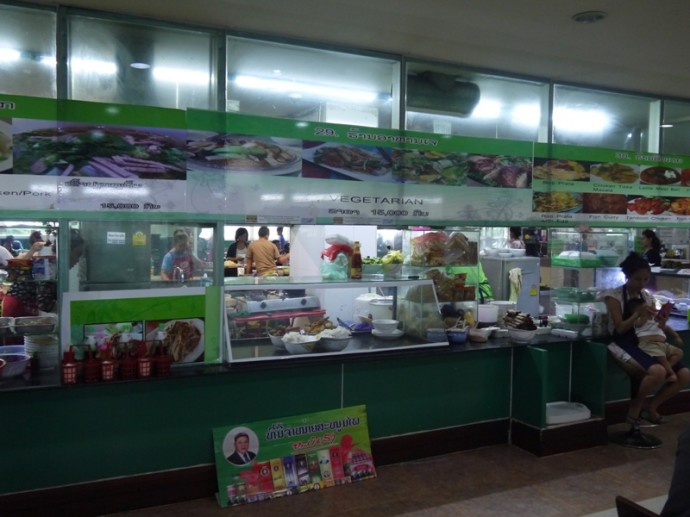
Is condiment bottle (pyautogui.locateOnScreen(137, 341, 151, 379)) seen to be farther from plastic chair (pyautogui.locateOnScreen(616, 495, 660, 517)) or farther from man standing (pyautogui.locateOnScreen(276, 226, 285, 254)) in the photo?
man standing (pyautogui.locateOnScreen(276, 226, 285, 254))

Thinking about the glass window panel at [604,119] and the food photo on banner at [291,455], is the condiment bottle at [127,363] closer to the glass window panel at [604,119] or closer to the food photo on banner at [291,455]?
the food photo on banner at [291,455]

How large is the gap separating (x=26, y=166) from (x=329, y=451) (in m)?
2.45

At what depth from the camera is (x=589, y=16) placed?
11.1 feet

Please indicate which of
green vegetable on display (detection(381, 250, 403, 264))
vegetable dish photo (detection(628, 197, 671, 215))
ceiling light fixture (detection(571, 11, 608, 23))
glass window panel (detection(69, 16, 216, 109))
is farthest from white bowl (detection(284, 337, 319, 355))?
vegetable dish photo (detection(628, 197, 671, 215))

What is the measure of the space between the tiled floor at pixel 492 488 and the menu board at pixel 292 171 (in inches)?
68.1

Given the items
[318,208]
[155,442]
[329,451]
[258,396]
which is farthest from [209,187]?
[329,451]

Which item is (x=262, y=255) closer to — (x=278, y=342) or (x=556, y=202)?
(x=278, y=342)

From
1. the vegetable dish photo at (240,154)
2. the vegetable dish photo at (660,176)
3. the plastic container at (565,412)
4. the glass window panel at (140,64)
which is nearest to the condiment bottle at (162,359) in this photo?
the vegetable dish photo at (240,154)

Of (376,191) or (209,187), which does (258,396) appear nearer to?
(209,187)

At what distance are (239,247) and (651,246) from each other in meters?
4.70

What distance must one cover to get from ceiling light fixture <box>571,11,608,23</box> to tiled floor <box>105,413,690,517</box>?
9.52 ft

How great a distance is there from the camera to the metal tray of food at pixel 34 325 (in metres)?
3.30

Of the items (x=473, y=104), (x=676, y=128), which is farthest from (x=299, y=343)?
(x=676, y=128)

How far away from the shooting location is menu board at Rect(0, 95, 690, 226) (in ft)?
10.5
